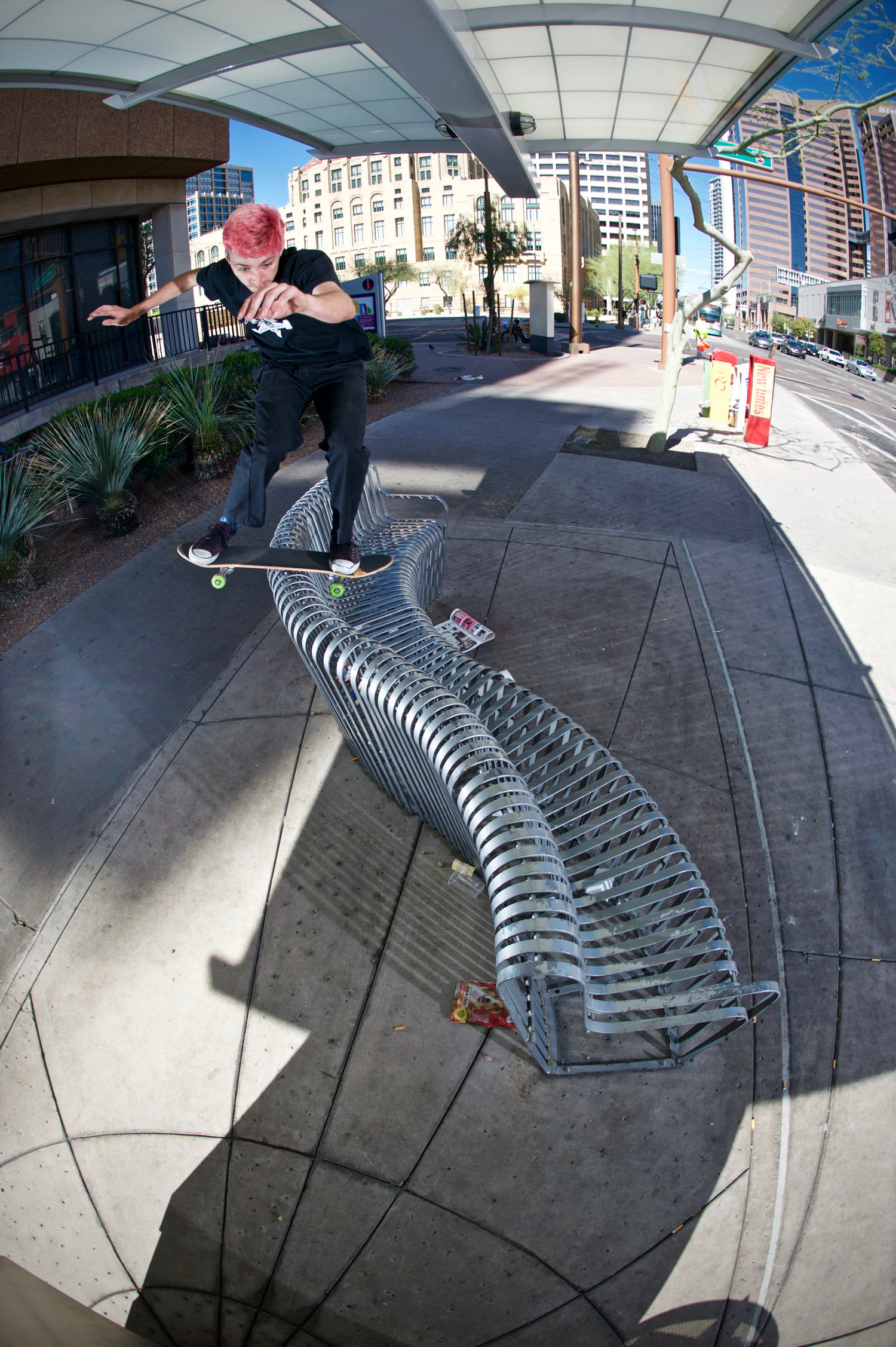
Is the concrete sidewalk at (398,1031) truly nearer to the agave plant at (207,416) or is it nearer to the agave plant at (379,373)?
the agave plant at (207,416)

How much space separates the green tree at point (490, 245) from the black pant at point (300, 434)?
861 inches

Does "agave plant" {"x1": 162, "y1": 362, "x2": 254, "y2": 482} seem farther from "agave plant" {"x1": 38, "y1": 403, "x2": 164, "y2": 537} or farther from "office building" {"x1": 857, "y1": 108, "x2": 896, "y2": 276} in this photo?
"office building" {"x1": 857, "y1": 108, "x2": 896, "y2": 276}

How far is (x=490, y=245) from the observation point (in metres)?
24.7

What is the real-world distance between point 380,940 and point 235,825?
1.23 metres

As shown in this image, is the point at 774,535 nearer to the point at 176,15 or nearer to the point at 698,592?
the point at 698,592

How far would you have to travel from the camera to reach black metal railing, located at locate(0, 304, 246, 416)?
47.3ft

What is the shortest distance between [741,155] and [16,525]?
32.6 feet

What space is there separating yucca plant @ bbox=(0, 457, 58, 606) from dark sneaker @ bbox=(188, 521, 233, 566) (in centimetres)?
326

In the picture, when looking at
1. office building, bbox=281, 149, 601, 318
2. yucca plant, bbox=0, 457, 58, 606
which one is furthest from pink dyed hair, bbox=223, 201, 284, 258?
office building, bbox=281, 149, 601, 318

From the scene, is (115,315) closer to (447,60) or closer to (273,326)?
(273,326)

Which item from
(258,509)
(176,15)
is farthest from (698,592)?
(176,15)

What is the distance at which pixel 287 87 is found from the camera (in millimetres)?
6480

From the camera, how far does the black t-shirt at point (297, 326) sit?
3775mm

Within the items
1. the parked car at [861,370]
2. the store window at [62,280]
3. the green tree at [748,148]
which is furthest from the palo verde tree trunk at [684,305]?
the parked car at [861,370]
